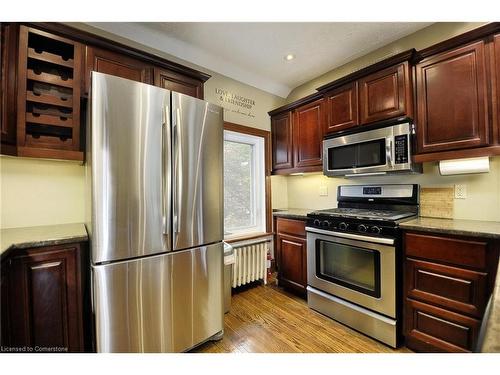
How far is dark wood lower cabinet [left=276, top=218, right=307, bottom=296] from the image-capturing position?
96.1 inches

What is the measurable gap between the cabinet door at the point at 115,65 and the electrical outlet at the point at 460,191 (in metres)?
2.73

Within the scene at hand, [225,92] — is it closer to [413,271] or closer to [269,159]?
[269,159]

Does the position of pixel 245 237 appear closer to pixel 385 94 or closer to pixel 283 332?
pixel 283 332

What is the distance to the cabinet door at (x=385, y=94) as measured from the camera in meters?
1.87

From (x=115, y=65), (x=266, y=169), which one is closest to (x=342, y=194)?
(x=266, y=169)

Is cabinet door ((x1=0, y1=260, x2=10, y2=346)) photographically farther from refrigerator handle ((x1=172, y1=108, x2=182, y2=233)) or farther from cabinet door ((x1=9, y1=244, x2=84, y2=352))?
refrigerator handle ((x1=172, y1=108, x2=182, y2=233))

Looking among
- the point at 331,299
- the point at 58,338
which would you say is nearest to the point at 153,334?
the point at 58,338

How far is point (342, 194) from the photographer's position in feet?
8.50

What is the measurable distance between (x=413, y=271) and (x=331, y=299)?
77cm

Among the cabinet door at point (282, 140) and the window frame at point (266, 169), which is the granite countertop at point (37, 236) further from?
the cabinet door at point (282, 140)

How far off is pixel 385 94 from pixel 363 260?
1.49 meters

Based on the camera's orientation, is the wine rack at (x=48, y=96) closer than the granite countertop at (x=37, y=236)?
No

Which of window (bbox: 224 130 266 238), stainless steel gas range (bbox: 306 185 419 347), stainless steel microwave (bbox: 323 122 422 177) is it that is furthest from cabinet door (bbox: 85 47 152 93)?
stainless steel gas range (bbox: 306 185 419 347)

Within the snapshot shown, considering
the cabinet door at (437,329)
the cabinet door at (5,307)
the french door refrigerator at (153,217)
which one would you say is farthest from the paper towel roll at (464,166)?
the cabinet door at (5,307)
